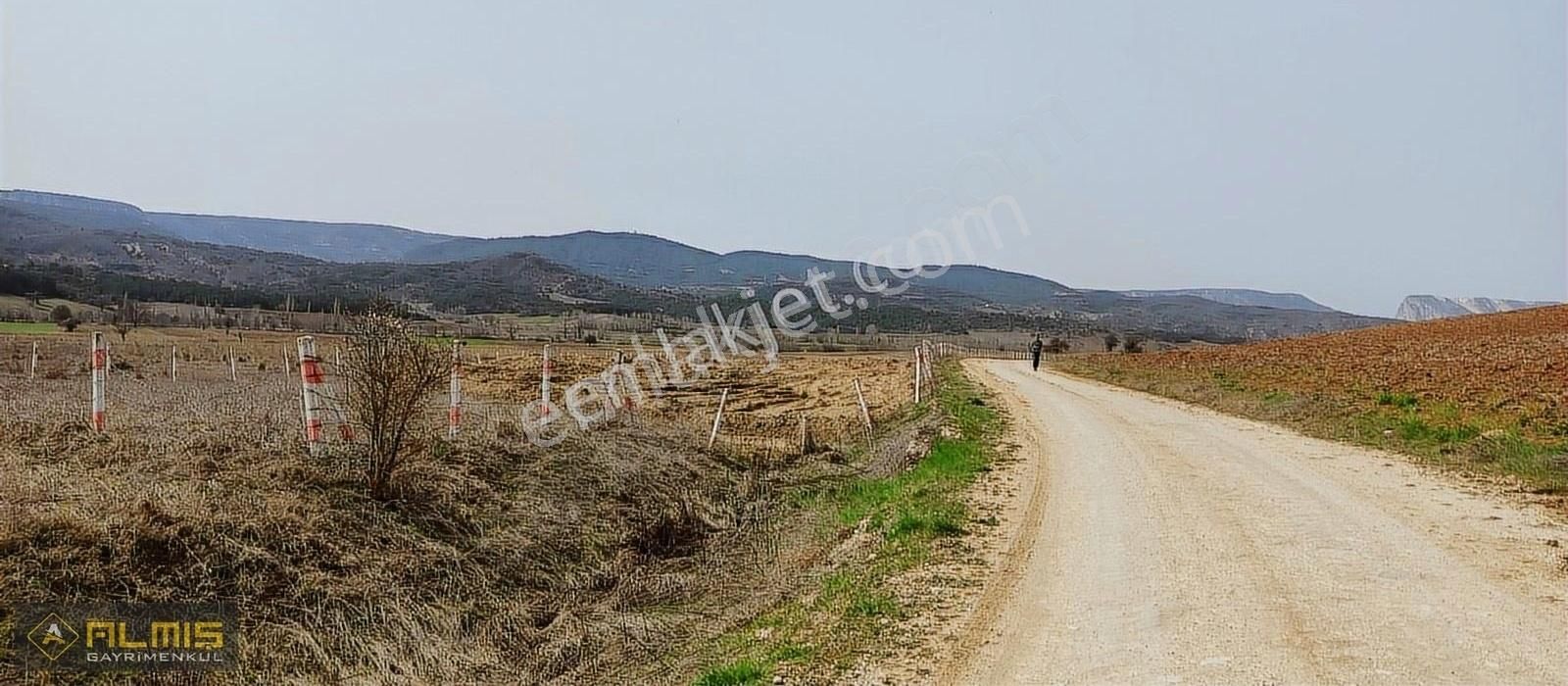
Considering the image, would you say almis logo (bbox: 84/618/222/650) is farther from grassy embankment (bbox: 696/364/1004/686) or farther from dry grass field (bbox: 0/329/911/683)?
grassy embankment (bbox: 696/364/1004/686)

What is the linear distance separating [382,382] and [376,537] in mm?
1708

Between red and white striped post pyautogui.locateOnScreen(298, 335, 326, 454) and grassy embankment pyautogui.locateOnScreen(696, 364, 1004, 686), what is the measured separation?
4.95 meters

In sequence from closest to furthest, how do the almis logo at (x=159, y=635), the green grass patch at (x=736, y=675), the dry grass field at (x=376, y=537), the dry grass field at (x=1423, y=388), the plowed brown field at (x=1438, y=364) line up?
the green grass patch at (x=736, y=675)
the almis logo at (x=159, y=635)
the dry grass field at (x=376, y=537)
the dry grass field at (x=1423, y=388)
the plowed brown field at (x=1438, y=364)

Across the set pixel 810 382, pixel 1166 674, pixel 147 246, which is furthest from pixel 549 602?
pixel 147 246

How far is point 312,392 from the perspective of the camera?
10266 mm

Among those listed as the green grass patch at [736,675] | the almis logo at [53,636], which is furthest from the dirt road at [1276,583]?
the almis logo at [53,636]

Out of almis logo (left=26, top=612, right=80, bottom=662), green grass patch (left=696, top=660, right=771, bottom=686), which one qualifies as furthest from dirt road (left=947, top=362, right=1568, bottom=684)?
almis logo (left=26, top=612, right=80, bottom=662)

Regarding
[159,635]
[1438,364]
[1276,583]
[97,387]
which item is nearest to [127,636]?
[159,635]

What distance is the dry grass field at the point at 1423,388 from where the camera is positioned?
14227mm

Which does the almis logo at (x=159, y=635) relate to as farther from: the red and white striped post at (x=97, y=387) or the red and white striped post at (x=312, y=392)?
the red and white striped post at (x=97, y=387)

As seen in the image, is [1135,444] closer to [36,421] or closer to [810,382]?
[36,421]

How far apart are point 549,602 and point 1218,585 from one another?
5680 millimetres

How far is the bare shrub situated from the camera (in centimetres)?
1005

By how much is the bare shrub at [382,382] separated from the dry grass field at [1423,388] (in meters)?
12.3
